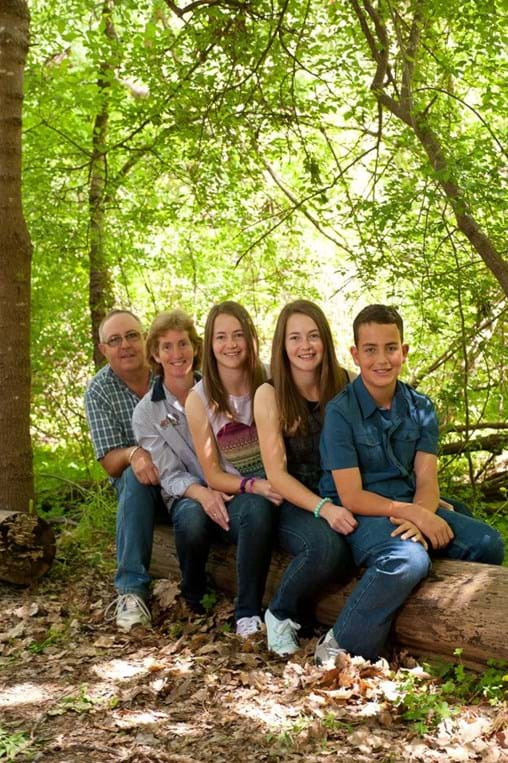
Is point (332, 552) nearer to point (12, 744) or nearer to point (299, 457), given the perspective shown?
point (299, 457)

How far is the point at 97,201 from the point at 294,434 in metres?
4.31

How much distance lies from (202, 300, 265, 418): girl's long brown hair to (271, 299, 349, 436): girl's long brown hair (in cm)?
22

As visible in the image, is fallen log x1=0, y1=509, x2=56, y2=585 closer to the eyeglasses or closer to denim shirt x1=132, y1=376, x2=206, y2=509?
denim shirt x1=132, y1=376, x2=206, y2=509

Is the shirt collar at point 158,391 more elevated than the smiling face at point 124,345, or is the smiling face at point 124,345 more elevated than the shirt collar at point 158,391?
the smiling face at point 124,345

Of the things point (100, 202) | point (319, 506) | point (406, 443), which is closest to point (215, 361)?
point (319, 506)

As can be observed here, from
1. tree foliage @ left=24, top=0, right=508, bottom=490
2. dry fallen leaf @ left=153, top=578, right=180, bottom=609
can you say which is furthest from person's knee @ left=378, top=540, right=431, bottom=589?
tree foliage @ left=24, top=0, right=508, bottom=490

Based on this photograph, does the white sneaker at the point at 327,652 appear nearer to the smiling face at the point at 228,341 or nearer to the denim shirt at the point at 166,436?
the denim shirt at the point at 166,436

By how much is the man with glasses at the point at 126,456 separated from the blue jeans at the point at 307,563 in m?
0.89

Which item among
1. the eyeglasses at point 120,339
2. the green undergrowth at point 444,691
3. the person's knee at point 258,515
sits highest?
the eyeglasses at point 120,339

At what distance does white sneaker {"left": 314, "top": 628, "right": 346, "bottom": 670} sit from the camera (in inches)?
145

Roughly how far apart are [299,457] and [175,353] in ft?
3.10

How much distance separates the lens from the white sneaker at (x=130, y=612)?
452cm

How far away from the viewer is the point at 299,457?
4344 millimetres

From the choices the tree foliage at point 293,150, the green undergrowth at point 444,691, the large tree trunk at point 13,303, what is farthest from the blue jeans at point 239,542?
the tree foliage at point 293,150
